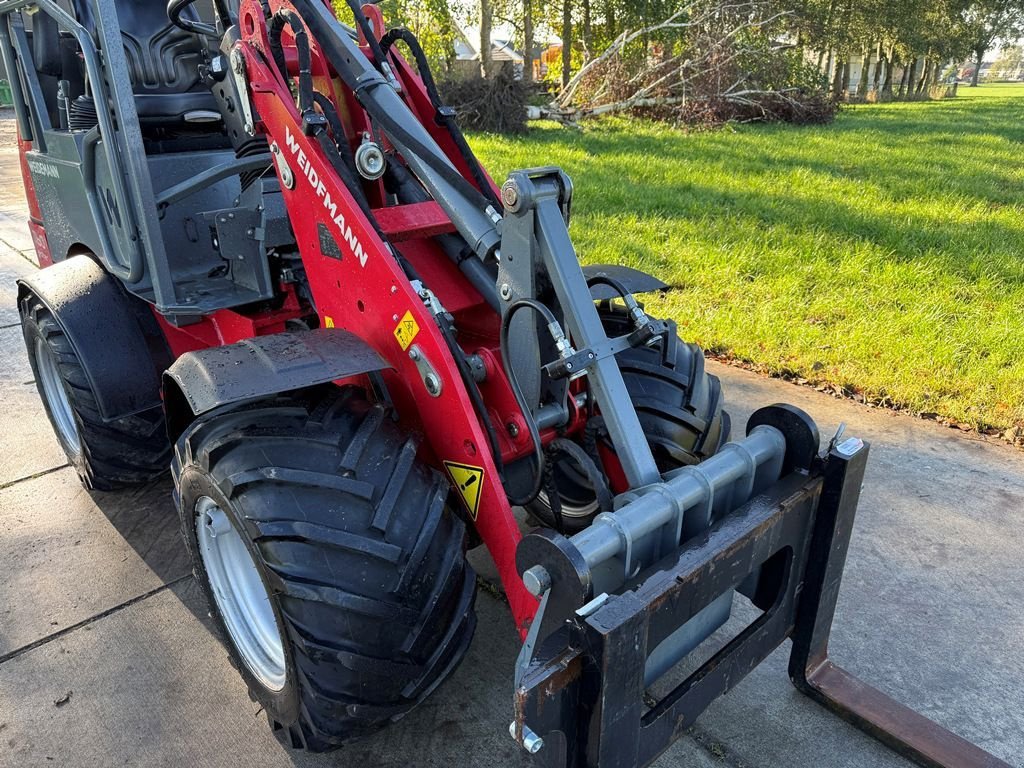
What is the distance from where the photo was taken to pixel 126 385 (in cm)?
312

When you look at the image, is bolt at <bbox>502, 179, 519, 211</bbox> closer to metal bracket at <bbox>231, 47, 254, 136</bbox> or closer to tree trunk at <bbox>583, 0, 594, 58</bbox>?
metal bracket at <bbox>231, 47, 254, 136</bbox>

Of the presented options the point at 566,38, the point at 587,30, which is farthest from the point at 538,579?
the point at 587,30

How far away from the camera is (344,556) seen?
6.24 feet

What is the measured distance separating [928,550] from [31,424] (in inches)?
172

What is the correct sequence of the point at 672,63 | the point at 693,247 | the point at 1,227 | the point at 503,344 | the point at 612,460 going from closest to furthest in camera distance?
the point at 503,344 → the point at 612,460 → the point at 693,247 → the point at 1,227 → the point at 672,63

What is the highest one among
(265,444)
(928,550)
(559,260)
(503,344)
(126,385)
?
(559,260)

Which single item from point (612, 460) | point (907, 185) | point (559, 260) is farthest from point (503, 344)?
point (907, 185)

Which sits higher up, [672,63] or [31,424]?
[672,63]

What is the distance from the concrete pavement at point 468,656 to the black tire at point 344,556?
39 cm

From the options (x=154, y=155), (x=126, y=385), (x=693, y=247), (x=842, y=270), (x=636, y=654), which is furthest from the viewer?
(x=693, y=247)

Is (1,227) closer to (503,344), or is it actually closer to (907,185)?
(503,344)

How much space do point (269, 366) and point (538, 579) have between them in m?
0.94

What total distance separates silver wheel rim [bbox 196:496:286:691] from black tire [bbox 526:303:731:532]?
1.00m

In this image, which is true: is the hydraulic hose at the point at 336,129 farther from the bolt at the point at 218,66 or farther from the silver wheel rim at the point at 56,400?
the silver wheel rim at the point at 56,400
